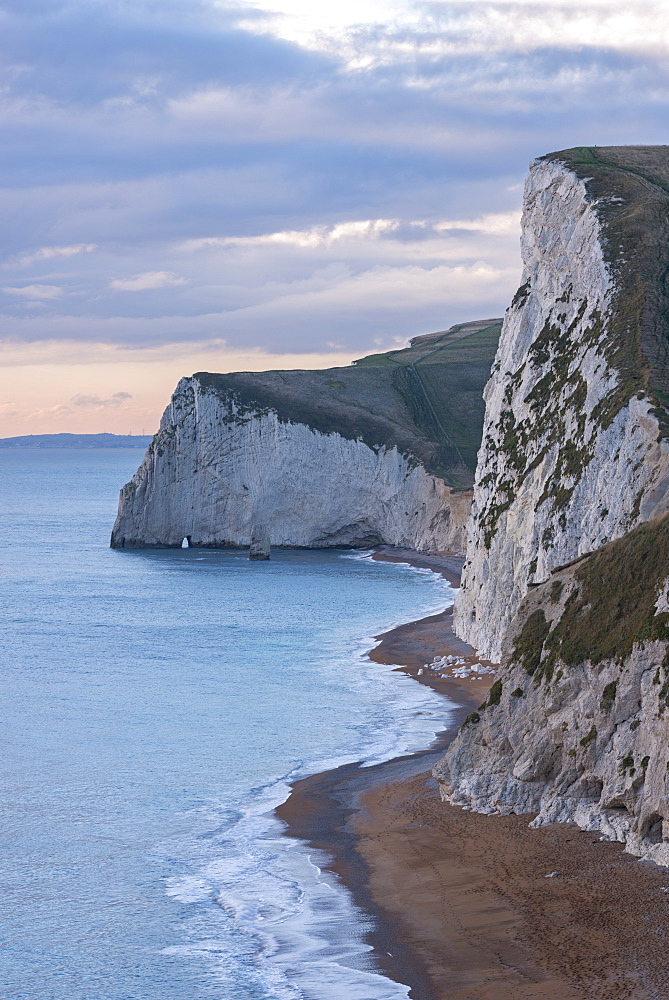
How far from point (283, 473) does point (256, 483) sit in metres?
2.86

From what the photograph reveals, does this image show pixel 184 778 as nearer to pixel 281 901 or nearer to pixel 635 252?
pixel 281 901

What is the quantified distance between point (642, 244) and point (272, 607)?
3628 cm

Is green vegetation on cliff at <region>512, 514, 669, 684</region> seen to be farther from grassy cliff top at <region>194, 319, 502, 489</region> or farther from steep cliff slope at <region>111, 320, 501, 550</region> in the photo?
steep cliff slope at <region>111, 320, 501, 550</region>

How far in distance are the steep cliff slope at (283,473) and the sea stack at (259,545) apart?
5712 mm

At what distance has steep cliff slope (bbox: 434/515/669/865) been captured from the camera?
21938 mm

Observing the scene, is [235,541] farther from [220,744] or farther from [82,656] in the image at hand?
[220,744]

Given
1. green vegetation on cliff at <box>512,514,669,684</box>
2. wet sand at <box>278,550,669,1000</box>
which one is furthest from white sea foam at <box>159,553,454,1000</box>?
green vegetation on cliff at <box>512,514,669,684</box>

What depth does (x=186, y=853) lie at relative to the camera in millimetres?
26781

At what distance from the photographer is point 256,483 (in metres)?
108

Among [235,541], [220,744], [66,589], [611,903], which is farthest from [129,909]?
[235,541]

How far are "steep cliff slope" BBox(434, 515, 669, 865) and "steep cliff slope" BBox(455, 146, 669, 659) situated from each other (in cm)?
556

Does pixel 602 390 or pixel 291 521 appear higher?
pixel 602 390

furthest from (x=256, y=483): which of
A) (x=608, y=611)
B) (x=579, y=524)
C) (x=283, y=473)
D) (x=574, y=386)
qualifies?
(x=608, y=611)

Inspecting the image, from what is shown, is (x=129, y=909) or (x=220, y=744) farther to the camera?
(x=220, y=744)
